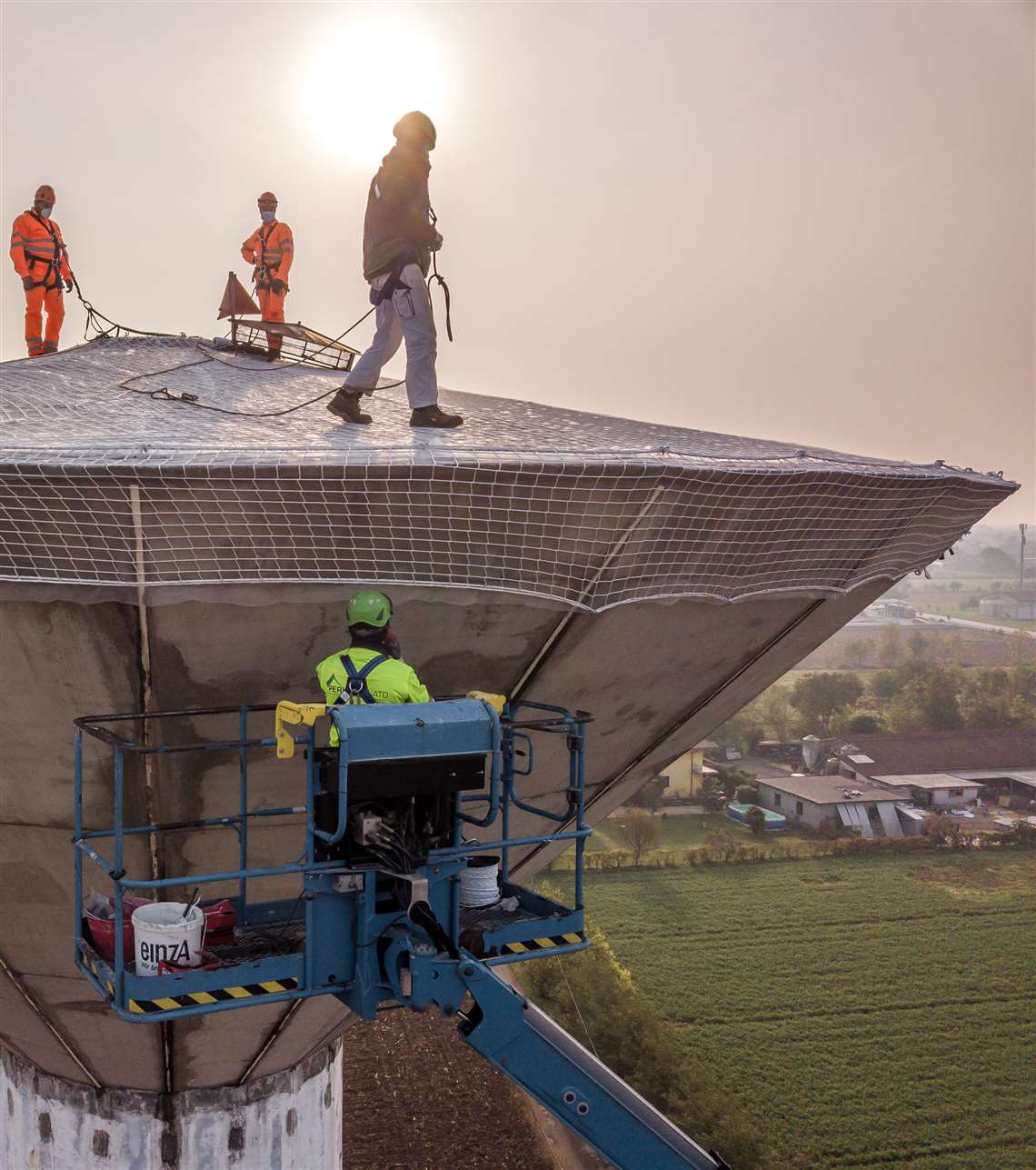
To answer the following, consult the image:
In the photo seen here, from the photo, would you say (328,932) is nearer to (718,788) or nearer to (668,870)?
(668,870)

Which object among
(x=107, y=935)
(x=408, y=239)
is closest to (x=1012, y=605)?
(x=408, y=239)

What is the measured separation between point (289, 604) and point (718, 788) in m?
62.0

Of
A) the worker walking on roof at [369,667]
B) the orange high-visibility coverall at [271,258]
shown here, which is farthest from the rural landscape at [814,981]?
the worker walking on roof at [369,667]

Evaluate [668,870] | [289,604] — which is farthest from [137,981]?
[668,870]

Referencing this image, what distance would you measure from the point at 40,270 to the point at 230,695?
871 cm

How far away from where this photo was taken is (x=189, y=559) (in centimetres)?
545

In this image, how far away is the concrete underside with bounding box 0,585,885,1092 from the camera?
5.76 m

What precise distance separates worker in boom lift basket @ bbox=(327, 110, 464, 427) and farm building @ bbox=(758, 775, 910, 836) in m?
54.3

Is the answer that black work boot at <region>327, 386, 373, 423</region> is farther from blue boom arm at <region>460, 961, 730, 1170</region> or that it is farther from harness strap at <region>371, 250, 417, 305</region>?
blue boom arm at <region>460, 961, 730, 1170</region>

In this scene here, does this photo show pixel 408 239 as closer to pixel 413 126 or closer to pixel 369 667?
pixel 413 126

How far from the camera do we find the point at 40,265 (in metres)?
12.6

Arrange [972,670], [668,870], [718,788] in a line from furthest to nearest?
1. [972,670]
2. [718,788]
3. [668,870]

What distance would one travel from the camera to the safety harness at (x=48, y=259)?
41.2 feet

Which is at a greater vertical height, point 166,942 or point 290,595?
point 290,595
